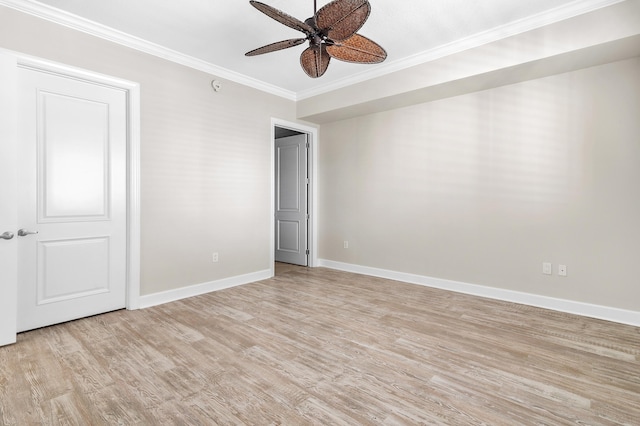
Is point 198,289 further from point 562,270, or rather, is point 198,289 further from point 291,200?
point 562,270

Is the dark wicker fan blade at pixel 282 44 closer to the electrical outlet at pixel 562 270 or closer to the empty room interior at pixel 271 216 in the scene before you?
the empty room interior at pixel 271 216

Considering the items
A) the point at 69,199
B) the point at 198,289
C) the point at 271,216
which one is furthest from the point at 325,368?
the point at 271,216

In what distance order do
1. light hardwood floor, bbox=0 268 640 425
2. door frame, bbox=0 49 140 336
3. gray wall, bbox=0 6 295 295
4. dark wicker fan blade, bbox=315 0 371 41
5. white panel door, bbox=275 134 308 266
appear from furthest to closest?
white panel door, bbox=275 134 308 266 < door frame, bbox=0 49 140 336 < gray wall, bbox=0 6 295 295 < dark wicker fan blade, bbox=315 0 371 41 < light hardwood floor, bbox=0 268 640 425

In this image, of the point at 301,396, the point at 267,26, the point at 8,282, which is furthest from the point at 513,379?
the point at 8,282

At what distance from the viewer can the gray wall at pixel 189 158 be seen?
301cm

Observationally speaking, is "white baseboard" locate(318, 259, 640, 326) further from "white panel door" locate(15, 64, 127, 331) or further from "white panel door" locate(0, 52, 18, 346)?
"white panel door" locate(0, 52, 18, 346)

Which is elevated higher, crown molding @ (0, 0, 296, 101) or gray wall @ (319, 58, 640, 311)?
crown molding @ (0, 0, 296, 101)

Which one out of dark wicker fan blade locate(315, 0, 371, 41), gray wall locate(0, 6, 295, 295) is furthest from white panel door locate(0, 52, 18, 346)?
dark wicker fan blade locate(315, 0, 371, 41)

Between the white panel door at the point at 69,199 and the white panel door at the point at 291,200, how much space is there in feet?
9.49

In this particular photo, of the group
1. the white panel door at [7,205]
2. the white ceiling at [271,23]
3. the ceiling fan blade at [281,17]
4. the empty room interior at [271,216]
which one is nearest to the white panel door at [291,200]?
the empty room interior at [271,216]

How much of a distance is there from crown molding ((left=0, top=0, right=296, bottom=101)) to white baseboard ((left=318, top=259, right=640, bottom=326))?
3.30 m

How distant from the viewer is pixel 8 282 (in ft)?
8.11

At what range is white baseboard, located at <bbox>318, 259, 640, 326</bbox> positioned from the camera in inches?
120

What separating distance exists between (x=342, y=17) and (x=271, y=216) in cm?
319
